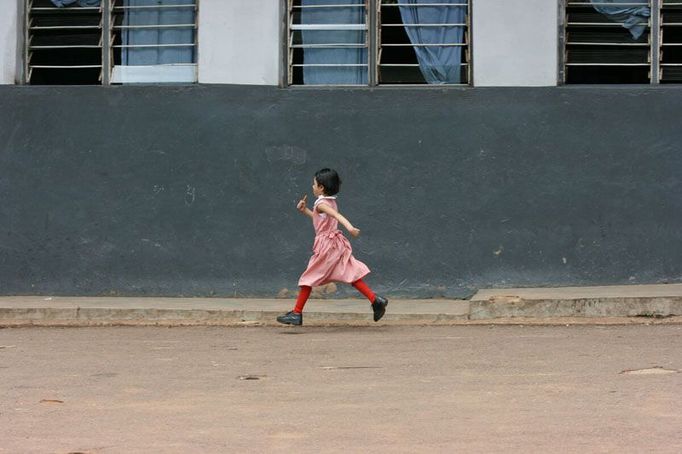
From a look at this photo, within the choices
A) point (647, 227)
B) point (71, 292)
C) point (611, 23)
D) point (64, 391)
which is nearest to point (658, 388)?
point (64, 391)

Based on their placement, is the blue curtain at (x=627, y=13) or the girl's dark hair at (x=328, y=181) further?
the blue curtain at (x=627, y=13)

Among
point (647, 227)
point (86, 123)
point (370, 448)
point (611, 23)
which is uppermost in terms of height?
point (611, 23)

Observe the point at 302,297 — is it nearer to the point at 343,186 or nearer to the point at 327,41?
the point at 343,186

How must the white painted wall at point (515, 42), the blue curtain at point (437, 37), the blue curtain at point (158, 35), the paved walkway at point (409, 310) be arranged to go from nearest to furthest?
the paved walkway at point (409, 310) → the white painted wall at point (515, 42) → the blue curtain at point (437, 37) → the blue curtain at point (158, 35)

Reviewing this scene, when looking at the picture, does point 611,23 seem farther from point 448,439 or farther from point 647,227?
point 448,439

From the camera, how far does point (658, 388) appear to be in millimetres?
8250

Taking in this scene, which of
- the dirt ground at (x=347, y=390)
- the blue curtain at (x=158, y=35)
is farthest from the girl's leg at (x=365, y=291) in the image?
the blue curtain at (x=158, y=35)

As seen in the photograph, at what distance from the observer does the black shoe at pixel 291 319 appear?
11797 millimetres

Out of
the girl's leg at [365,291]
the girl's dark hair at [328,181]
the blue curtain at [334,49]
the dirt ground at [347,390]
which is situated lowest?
the dirt ground at [347,390]

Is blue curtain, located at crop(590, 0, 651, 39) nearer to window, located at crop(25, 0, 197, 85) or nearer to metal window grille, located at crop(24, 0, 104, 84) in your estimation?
window, located at crop(25, 0, 197, 85)

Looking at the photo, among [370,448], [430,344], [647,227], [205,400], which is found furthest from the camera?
[647,227]

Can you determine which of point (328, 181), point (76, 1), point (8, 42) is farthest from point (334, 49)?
point (8, 42)

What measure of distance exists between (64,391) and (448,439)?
9.80 ft

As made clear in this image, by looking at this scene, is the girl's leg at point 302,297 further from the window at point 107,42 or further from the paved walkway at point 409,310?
the window at point 107,42
